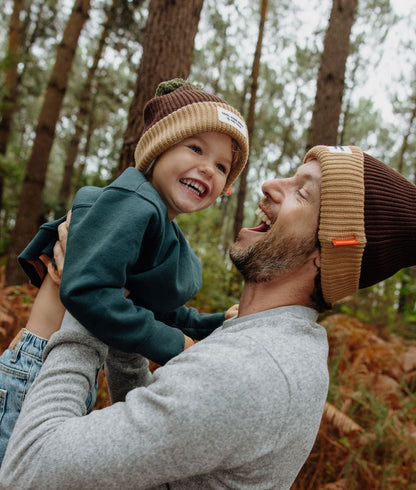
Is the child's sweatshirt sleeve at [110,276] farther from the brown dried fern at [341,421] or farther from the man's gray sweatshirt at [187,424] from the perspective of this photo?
the brown dried fern at [341,421]

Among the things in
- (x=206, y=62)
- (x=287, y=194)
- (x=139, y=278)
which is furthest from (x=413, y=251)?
(x=206, y=62)

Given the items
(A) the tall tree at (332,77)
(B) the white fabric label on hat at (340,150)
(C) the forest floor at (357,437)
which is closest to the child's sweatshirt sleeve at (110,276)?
(B) the white fabric label on hat at (340,150)

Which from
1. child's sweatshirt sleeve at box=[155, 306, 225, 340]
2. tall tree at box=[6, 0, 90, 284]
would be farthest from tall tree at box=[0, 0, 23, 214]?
child's sweatshirt sleeve at box=[155, 306, 225, 340]

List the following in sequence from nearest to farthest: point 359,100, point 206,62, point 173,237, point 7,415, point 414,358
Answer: point 7,415, point 173,237, point 414,358, point 206,62, point 359,100

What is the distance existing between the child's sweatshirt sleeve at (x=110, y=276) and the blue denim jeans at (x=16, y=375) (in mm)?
328

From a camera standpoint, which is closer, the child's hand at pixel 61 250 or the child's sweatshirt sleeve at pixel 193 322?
the child's hand at pixel 61 250

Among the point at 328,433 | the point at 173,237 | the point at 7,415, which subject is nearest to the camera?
the point at 7,415

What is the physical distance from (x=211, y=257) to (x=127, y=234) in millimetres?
5961

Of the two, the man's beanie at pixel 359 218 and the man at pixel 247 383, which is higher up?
the man's beanie at pixel 359 218

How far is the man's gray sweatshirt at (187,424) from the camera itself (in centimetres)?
106

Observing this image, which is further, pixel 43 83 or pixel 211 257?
pixel 43 83

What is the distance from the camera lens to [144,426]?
1073mm

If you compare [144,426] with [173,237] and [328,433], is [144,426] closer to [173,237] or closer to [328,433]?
[173,237]

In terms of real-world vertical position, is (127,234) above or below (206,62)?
below
